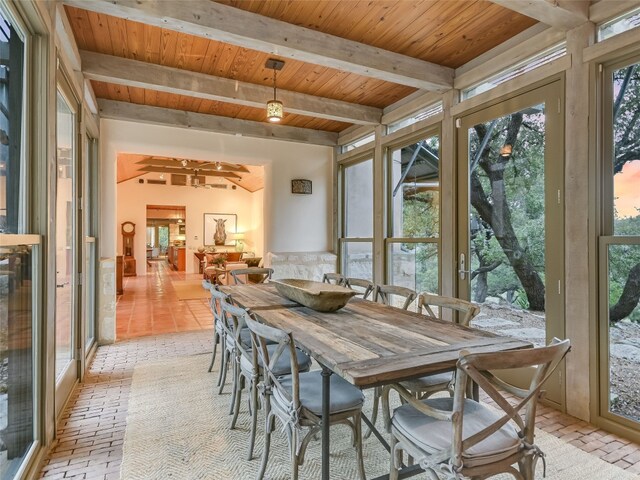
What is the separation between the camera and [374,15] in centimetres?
269

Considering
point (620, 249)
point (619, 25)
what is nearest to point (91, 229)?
point (620, 249)

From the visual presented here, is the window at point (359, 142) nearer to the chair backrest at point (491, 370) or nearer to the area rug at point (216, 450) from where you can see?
the area rug at point (216, 450)

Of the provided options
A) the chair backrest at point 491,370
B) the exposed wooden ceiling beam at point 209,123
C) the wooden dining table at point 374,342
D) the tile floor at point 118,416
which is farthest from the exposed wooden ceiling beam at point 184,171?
the chair backrest at point 491,370

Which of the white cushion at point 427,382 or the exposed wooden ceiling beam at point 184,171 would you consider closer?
the white cushion at point 427,382

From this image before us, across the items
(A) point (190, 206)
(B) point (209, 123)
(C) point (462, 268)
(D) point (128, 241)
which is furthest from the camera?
(A) point (190, 206)

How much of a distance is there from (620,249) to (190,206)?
1202 cm

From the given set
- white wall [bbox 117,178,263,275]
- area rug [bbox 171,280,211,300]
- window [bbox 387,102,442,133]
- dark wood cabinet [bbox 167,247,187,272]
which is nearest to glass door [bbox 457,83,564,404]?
window [bbox 387,102,442,133]

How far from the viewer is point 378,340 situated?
1746 millimetres

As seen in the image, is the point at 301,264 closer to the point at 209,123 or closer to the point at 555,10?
the point at 209,123

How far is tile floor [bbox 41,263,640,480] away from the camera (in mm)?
2033

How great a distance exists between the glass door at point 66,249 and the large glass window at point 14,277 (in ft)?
2.47

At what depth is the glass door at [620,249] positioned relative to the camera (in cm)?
228

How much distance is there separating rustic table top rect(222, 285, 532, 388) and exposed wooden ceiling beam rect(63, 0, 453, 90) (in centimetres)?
198

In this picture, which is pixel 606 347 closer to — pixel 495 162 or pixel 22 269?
pixel 495 162
